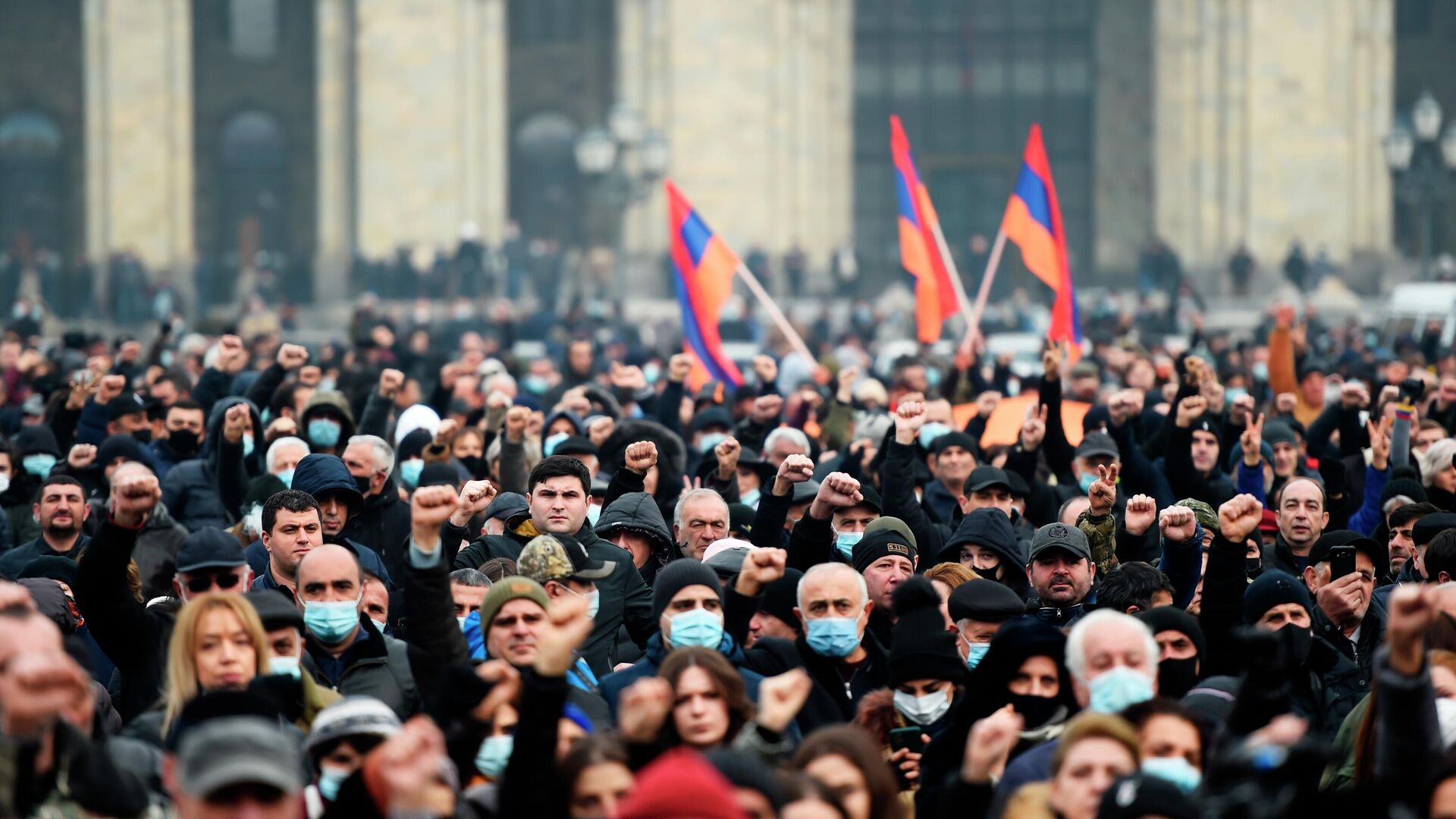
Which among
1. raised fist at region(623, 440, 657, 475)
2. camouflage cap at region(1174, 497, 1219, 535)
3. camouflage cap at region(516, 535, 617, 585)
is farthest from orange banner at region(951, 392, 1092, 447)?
camouflage cap at region(516, 535, 617, 585)

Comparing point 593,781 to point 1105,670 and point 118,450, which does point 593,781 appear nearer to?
point 1105,670

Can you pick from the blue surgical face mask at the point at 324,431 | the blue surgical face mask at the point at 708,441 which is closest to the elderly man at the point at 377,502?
the blue surgical face mask at the point at 324,431

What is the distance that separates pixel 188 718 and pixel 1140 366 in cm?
1067

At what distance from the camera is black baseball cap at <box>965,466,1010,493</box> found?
11.1 m

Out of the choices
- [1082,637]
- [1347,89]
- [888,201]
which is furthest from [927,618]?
[888,201]

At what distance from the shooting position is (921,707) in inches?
296

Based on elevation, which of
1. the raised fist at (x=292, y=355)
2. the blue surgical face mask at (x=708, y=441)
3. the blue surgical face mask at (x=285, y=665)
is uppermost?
the raised fist at (x=292, y=355)

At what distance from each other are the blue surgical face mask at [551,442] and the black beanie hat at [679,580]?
14.7 feet

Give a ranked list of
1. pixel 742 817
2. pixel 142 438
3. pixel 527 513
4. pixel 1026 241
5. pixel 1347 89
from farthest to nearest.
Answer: pixel 1347 89, pixel 1026 241, pixel 142 438, pixel 527 513, pixel 742 817

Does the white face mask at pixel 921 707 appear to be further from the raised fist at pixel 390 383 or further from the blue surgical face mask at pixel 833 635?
the raised fist at pixel 390 383

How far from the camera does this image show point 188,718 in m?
6.45

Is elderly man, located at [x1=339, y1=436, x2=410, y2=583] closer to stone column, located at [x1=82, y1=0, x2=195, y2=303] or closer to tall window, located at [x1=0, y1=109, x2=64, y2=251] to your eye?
stone column, located at [x1=82, y1=0, x2=195, y2=303]

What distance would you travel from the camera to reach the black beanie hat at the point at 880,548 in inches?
355

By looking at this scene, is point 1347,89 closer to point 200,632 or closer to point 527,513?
point 527,513
